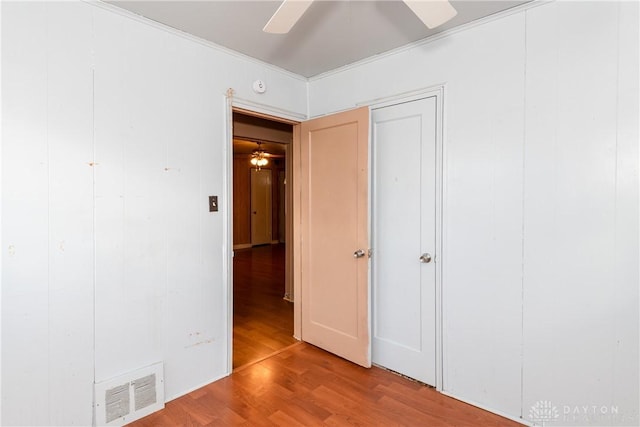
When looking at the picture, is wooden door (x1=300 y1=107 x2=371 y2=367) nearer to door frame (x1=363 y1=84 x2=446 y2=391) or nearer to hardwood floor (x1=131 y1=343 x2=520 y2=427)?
hardwood floor (x1=131 y1=343 x2=520 y2=427)

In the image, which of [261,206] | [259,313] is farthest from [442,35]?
[261,206]

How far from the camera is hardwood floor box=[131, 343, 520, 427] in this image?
206cm

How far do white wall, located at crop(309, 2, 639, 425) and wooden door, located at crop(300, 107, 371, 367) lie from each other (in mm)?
641

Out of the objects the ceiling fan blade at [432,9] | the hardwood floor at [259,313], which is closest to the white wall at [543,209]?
the ceiling fan blade at [432,9]

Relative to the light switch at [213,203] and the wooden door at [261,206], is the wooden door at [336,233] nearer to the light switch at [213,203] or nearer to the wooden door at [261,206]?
the light switch at [213,203]

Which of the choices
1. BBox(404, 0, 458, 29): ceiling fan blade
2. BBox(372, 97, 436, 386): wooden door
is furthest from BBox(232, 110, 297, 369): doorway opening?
BBox(404, 0, 458, 29): ceiling fan blade

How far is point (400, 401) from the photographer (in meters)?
2.26

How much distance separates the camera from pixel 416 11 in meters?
1.51

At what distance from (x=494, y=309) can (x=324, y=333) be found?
4.80ft

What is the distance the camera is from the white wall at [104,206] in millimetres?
1724

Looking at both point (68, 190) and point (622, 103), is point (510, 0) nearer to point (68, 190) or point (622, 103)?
point (622, 103)

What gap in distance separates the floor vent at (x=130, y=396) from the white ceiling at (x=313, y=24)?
224cm

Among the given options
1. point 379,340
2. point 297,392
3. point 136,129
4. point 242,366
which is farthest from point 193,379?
point 136,129

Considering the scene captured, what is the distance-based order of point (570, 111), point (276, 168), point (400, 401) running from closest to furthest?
point (570, 111) < point (400, 401) < point (276, 168)
